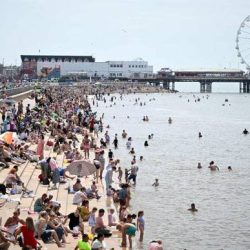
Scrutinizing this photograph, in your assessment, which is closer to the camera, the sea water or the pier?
the sea water

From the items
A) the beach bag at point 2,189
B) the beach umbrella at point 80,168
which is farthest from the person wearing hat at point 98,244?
the beach umbrella at point 80,168

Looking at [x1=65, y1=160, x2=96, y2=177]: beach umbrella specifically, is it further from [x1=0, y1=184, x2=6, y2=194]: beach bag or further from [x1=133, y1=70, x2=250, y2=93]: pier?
[x1=133, y1=70, x2=250, y2=93]: pier

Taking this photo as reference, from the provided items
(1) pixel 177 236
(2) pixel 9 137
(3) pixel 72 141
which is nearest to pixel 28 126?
(3) pixel 72 141

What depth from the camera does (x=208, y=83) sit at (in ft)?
566

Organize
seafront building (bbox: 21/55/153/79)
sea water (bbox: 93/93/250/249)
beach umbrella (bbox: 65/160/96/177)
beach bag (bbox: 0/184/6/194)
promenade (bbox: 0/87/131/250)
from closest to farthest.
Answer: promenade (bbox: 0/87/131/250) → beach bag (bbox: 0/184/6/194) → sea water (bbox: 93/93/250/249) → beach umbrella (bbox: 65/160/96/177) → seafront building (bbox: 21/55/153/79)

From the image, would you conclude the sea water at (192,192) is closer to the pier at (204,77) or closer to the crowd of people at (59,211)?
the crowd of people at (59,211)

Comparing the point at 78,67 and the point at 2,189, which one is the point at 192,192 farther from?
the point at 78,67

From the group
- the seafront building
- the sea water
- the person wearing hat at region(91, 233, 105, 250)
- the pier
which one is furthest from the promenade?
the pier

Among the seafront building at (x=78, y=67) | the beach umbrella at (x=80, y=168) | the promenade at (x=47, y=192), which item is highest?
the seafront building at (x=78, y=67)

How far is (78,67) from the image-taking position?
526 ft

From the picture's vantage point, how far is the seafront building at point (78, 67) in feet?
512

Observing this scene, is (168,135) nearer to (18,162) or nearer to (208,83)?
(18,162)

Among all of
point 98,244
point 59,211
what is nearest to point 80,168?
point 59,211

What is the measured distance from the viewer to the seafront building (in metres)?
156
